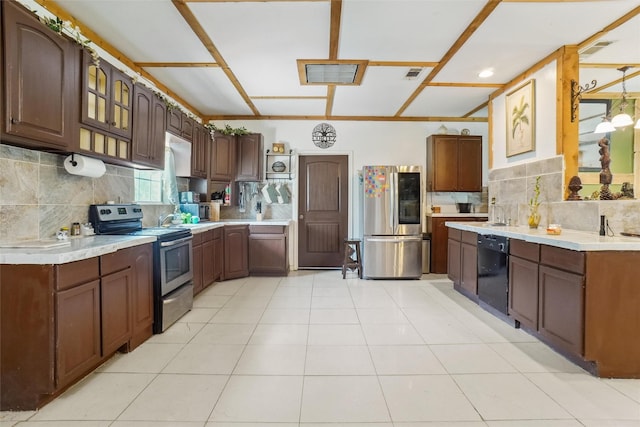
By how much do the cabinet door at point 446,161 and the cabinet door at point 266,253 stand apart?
269cm

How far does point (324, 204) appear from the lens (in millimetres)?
5160

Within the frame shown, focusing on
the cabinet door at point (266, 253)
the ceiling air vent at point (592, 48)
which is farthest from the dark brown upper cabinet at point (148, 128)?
the ceiling air vent at point (592, 48)

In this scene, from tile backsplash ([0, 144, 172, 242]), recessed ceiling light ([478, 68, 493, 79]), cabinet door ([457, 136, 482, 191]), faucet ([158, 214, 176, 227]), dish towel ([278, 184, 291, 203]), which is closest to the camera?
tile backsplash ([0, 144, 172, 242])

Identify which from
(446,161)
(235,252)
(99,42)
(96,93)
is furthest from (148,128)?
(446,161)

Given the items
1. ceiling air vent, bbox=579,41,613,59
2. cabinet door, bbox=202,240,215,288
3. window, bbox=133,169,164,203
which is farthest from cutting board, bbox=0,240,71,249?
ceiling air vent, bbox=579,41,613,59

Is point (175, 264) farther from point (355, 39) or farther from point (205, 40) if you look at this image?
point (355, 39)

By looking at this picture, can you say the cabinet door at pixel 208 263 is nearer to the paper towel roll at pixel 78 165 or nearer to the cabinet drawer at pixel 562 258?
the paper towel roll at pixel 78 165

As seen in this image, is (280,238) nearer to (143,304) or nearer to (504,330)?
(143,304)

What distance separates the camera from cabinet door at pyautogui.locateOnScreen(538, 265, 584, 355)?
1974 millimetres

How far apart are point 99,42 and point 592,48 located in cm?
458

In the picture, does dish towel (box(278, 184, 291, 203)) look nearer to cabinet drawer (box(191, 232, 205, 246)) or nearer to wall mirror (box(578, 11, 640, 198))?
cabinet drawer (box(191, 232, 205, 246))

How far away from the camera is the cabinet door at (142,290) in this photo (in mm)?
2309

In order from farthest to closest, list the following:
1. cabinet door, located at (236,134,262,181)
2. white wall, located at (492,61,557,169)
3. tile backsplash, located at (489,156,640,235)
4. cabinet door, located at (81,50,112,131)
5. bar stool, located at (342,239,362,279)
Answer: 1. cabinet door, located at (236,134,262,181)
2. bar stool, located at (342,239,362,279)
3. white wall, located at (492,61,557,169)
4. tile backsplash, located at (489,156,640,235)
5. cabinet door, located at (81,50,112,131)

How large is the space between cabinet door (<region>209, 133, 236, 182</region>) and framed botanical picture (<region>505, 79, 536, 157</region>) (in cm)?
377
